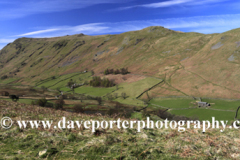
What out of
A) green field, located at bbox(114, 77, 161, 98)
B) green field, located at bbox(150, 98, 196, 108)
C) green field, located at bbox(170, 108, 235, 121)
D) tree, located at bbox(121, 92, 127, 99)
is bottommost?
green field, located at bbox(170, 108, 235, 121)

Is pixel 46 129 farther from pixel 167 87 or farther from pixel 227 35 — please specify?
pixel 227 35

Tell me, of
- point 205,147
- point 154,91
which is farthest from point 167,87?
point 205,147

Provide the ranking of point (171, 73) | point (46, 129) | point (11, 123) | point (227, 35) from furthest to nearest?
point (227, 35), point (171, 73), point (11, 123), point (46, 129)

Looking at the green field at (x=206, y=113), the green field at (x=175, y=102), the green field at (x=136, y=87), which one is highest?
the green field at (x=136, y=87)

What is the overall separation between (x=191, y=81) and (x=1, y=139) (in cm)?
13023

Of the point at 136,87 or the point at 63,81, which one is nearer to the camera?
the point at 136,87

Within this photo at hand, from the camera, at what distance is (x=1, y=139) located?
749 centimetres

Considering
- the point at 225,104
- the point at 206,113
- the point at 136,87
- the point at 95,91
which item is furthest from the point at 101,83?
the point at 225,104

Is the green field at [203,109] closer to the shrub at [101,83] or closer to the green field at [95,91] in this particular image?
the green field at [95,91]

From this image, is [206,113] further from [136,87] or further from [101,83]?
[101,83]

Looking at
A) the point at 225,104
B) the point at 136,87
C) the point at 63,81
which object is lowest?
the point at 225,104

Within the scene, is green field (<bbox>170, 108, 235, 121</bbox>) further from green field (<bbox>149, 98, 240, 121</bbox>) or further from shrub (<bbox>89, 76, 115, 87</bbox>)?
shrub (<bbox>89, 76, 115, 87</bbox>)

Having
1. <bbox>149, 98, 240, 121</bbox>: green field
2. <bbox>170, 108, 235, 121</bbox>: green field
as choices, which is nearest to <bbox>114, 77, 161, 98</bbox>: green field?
<bbox>149, 98, 240, 121</bbox>: green field

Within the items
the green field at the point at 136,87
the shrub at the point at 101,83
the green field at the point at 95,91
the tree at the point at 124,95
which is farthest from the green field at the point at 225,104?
the shrub at the point at 101,83
